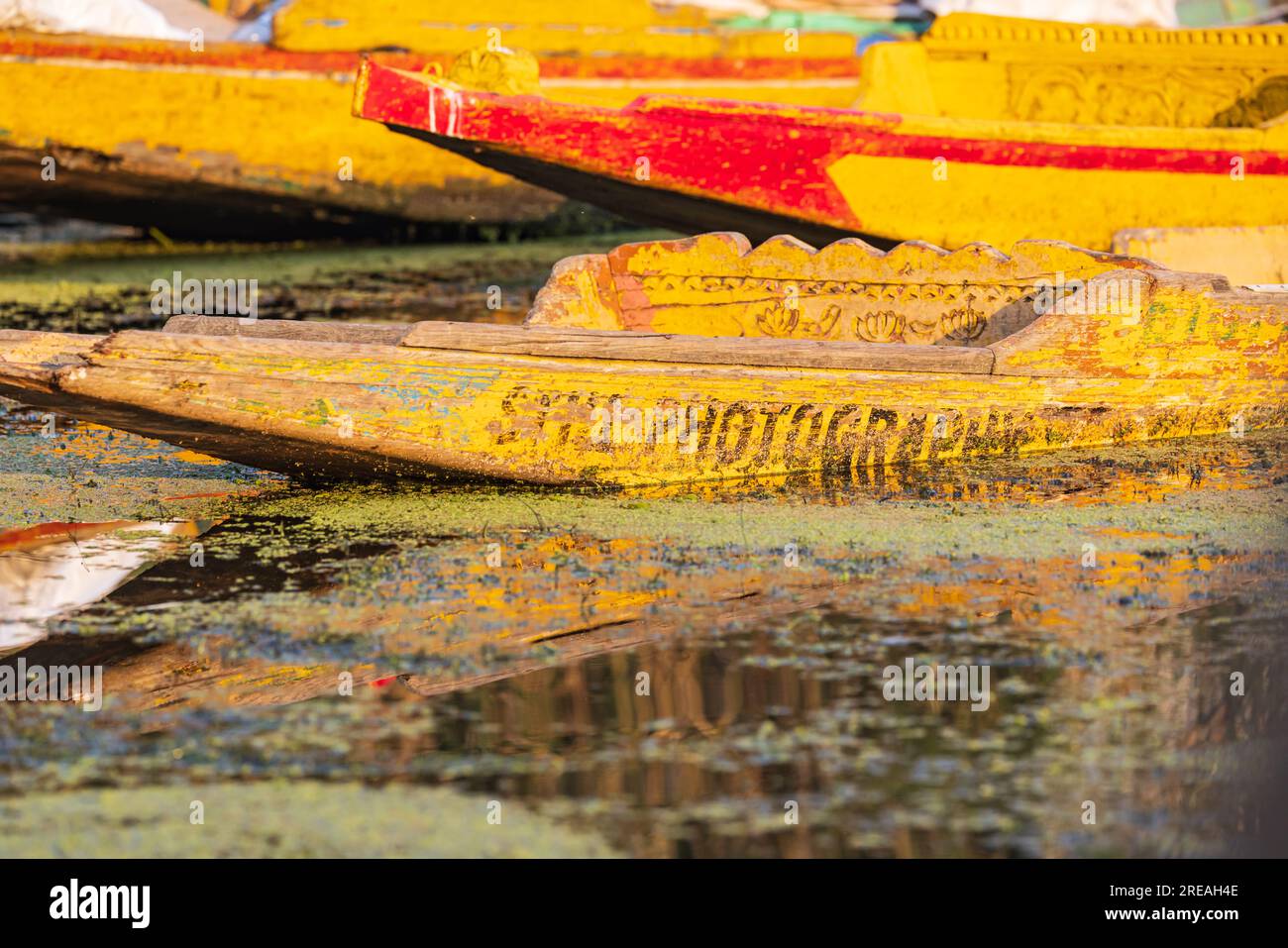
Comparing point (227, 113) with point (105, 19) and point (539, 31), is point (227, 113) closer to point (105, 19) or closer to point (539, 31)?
point (105, 19)

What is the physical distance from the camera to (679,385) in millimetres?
4203

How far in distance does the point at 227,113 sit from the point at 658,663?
277 inches

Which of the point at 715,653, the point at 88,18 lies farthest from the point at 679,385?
the point at 88,18

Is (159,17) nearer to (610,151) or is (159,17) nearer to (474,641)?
(610,151)

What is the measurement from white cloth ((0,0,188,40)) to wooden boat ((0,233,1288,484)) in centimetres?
507

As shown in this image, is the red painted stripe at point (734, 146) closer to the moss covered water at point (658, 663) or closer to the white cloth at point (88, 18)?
the moss covered water at point (658, 663)

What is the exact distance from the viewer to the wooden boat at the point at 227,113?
9.19m

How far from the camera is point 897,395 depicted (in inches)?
172

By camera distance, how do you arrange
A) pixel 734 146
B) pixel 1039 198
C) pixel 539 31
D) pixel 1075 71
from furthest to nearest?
pixel 539 31
pixel 1075 71
pixel 1039 198
pixel 734 146

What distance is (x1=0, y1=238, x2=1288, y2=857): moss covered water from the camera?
257 cm
